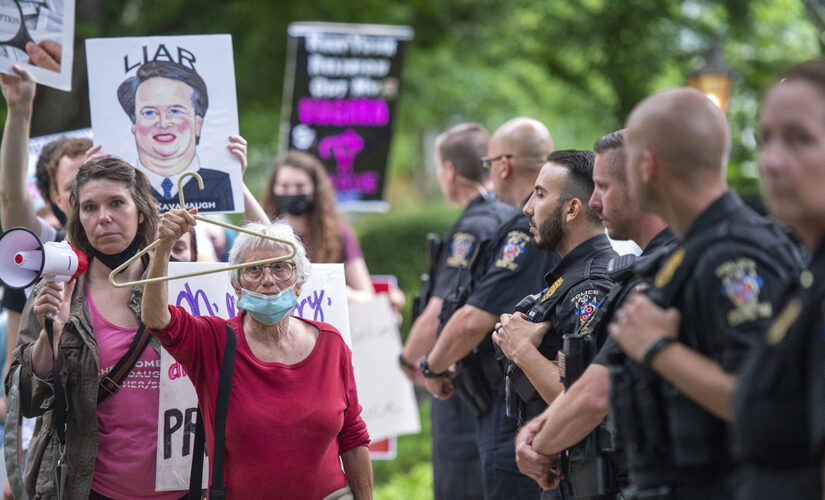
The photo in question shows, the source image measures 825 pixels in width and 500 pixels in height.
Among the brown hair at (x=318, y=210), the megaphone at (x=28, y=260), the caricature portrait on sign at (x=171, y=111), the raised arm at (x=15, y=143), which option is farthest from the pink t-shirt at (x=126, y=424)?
the brown hair at (x=318, y=210)

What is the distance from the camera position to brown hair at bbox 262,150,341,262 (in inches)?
267

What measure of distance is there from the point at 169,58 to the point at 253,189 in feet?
37.3

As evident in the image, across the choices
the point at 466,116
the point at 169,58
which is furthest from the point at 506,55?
the point at 169,58

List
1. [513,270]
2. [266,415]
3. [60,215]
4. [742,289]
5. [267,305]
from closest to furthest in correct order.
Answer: [742,289] → [266,415] → [267,305] → [513,270] → [60,215]

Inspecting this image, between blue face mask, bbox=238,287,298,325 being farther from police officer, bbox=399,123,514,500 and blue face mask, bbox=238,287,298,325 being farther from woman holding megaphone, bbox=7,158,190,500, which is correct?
police officer, bbox=399,123,514,500

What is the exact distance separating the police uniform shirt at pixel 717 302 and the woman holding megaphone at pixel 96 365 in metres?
2.22

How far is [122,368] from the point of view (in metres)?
3.90

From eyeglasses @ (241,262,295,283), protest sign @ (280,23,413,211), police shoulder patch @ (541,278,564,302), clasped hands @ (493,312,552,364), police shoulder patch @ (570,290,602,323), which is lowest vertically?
clasped hands @ (493,312,552,364)

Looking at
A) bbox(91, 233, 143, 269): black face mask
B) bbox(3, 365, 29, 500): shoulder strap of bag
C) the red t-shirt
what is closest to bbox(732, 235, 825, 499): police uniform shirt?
the red t-shirt

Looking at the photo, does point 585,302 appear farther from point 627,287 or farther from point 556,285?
point 627,287

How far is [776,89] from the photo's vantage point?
90.1 inches

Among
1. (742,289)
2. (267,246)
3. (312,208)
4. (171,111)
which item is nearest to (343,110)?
(312,208)

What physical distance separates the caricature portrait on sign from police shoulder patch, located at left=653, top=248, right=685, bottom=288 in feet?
7.58

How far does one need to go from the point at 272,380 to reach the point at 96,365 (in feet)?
2.49
